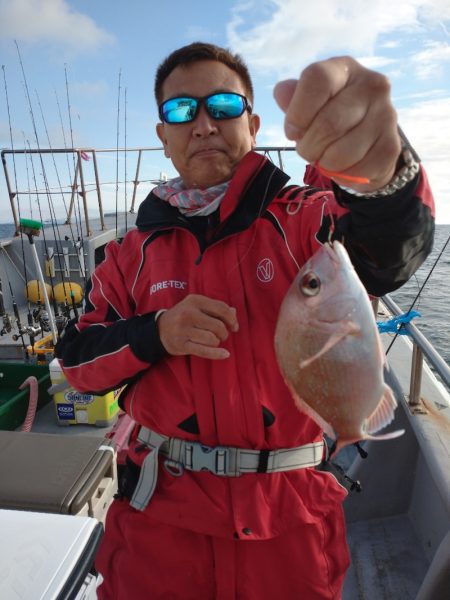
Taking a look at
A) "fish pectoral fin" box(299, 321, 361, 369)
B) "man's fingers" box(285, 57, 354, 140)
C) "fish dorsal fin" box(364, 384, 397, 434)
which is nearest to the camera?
"man's fingers" box(285, 57, 354, 140)

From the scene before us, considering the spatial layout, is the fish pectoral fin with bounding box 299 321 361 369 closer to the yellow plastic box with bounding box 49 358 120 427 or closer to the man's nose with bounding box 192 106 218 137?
the man's nose with bounding box 192 106 218 137

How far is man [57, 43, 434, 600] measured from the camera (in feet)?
4.73

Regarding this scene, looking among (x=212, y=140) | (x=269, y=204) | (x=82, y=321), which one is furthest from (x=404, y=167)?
(x=82, y=321)

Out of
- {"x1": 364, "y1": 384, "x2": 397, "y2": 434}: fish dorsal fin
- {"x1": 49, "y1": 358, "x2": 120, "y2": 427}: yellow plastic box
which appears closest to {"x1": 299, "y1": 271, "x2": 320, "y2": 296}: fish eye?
{"x1": 364, "y1": 384, "x2": 397, "y2": 434}: fish dorsal fin

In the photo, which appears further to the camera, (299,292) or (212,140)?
(212,140)

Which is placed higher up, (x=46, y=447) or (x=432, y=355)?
(x=432, y=355)

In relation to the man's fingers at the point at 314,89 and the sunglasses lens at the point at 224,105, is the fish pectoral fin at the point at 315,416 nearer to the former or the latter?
the man's fingers at the point at 314,89

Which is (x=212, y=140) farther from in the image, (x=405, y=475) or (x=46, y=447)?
(x=405, y=475)

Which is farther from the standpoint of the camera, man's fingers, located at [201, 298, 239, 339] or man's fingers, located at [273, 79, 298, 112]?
man's fingers, located at [201, 298, 239, 339]

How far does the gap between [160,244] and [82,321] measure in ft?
1.54

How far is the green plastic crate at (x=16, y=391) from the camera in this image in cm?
394

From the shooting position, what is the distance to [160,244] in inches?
67.1

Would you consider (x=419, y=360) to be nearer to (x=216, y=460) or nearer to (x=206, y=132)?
(x=216, y=460)

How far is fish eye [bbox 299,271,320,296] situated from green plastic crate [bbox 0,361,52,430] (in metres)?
3.48
